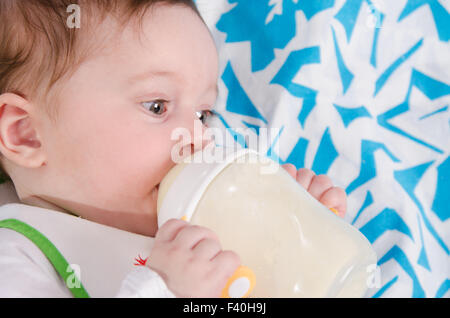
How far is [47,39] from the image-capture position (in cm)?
104

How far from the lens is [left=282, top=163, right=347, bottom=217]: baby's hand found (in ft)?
3.98

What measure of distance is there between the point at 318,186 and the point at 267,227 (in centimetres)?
43

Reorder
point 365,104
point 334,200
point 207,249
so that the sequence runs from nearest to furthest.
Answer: point 207,249 → point 334,200 → point 365,104

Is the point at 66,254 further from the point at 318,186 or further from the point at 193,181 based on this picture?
the point at 318,186

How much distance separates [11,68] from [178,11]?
39 centimetres

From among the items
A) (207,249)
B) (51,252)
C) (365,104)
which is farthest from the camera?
(365,104)

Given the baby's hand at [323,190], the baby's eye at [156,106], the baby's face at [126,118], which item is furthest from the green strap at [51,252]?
the baby's hand at [323,190]

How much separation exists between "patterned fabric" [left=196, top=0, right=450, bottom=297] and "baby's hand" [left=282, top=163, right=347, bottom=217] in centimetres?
21

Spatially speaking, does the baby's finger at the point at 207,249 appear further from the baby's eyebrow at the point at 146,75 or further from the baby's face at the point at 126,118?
the baby's eyebrow at the point at 146,75

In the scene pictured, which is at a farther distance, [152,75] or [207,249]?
[152,75]

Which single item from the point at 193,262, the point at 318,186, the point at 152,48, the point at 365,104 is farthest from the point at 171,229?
the point at 365,104

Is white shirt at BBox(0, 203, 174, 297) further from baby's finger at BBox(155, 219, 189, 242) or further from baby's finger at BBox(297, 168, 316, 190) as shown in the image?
baby's finger at BBox(297, 168, 316, 190)

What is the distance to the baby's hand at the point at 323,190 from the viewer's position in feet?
3.98
